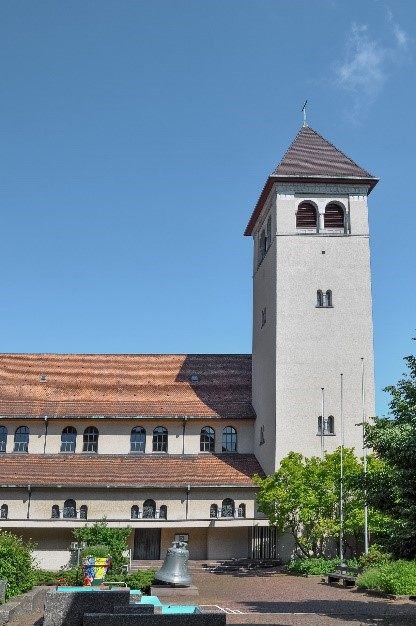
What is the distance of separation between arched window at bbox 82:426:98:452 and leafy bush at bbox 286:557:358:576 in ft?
46.3

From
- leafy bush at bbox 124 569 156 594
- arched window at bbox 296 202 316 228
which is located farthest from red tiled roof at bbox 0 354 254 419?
leafy bush at bbox 124 569 156 594

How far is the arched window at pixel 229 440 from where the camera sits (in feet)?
137

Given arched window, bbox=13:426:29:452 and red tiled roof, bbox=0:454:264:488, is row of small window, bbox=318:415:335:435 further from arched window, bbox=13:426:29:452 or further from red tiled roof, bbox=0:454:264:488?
arched window, bbox=13:426:29:452

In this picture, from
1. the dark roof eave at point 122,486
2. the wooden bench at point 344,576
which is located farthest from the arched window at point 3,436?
the wooden bench at point 344,576

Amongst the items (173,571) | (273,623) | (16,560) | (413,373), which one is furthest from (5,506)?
(413,373)

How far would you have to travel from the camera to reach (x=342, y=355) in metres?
38.8

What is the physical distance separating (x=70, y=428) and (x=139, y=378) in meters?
5.42

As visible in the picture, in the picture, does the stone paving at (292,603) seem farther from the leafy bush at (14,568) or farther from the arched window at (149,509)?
the arched window at (149,509)

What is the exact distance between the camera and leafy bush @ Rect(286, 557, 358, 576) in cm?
3012

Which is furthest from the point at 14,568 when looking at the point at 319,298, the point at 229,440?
the point at 319,298

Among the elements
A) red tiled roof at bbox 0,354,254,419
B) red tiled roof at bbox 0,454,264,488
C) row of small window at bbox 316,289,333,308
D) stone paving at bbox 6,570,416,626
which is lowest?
stone paving at bbox 6,570,416,626

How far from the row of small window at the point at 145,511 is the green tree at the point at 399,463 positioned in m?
21.2

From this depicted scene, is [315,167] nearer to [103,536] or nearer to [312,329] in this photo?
[312,329]

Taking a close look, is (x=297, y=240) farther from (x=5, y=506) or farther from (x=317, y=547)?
(x=5, y=506)
